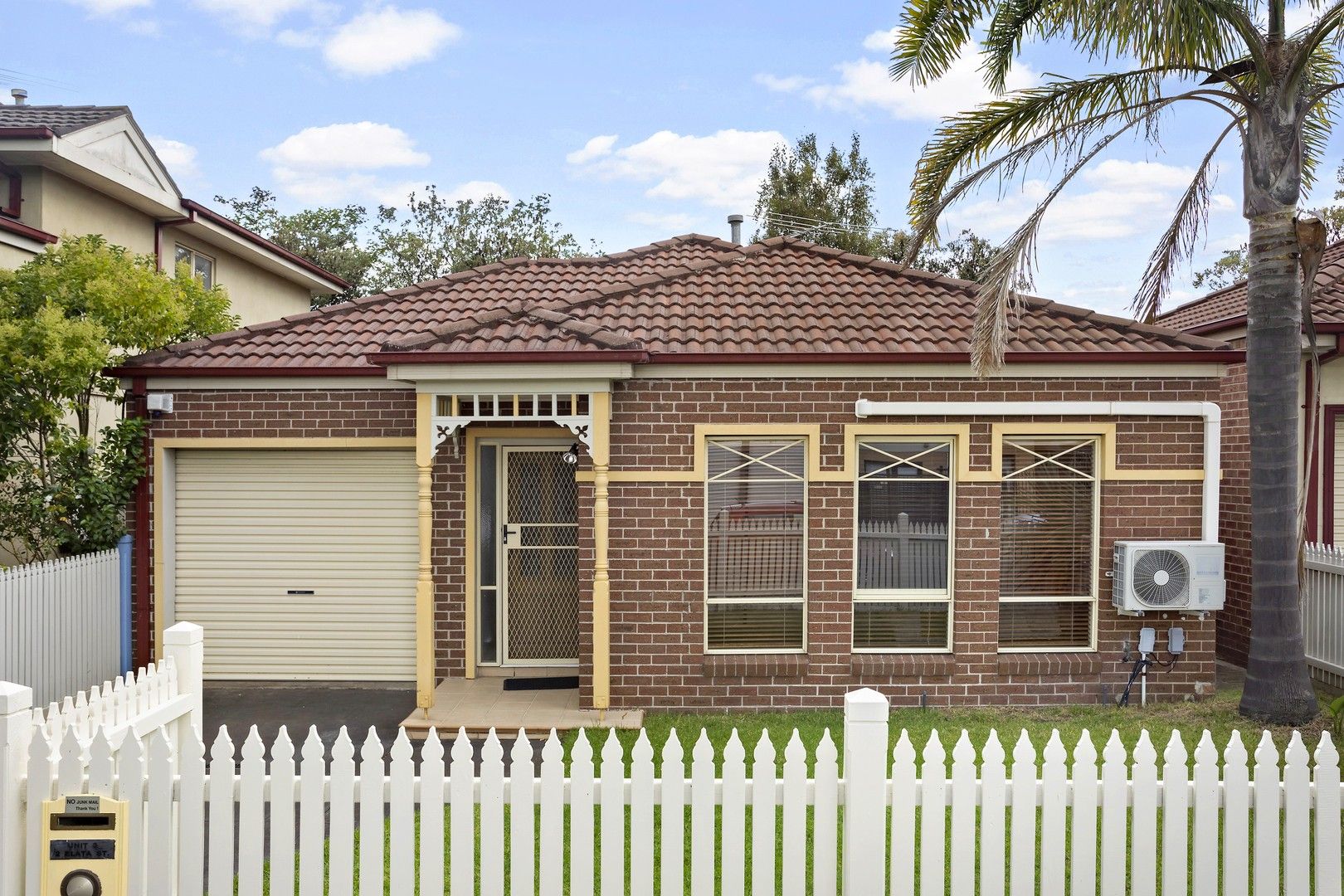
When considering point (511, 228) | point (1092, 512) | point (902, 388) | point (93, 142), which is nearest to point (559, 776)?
point (902, 388)

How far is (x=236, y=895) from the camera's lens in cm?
446

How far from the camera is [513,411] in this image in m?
9.05

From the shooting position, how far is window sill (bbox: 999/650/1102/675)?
354 inches

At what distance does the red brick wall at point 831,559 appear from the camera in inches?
350

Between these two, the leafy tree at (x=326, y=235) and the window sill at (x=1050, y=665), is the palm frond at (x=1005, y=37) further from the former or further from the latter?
the leafy tree at (x=326, y=235)

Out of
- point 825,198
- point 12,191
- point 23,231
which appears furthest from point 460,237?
point 23,231

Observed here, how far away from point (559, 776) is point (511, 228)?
33145mm

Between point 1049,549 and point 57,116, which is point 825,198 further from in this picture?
point 1049,549

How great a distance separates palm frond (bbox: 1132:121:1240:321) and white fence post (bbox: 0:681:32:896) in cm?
964

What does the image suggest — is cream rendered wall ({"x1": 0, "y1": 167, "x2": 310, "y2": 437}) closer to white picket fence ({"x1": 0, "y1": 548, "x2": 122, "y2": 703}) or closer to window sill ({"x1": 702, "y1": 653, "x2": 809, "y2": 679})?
white picket fence ({"x1": 0, "y1": 548, "x2": 122, "y2": 703})

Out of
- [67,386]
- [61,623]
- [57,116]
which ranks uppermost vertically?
[57,116]

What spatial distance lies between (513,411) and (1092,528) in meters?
5.33

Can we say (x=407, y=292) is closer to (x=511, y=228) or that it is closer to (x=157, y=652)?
(x=157, y=652)

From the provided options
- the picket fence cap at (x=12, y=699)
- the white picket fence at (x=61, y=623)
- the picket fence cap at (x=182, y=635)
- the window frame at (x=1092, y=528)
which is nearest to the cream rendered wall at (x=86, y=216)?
the white picket fence at (x=61, y=623)
